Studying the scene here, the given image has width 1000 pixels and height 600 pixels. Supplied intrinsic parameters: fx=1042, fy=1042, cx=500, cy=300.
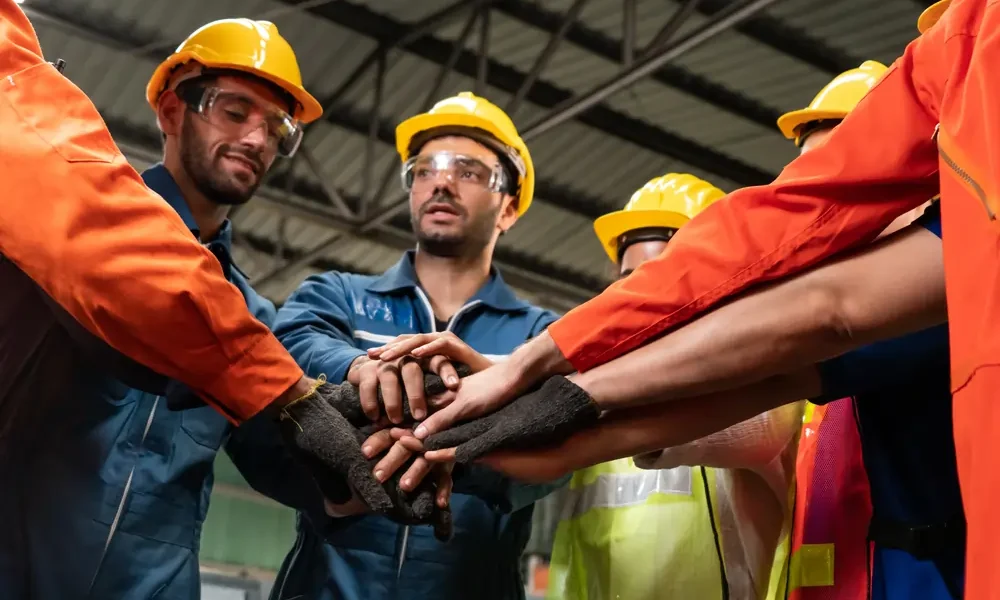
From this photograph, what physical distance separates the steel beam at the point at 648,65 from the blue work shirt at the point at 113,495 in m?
5.18

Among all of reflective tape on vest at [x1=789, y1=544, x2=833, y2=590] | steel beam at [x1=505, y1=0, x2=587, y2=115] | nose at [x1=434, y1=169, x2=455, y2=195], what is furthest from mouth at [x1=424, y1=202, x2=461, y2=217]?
steel beam at [x1=505, y1=0, x2=587, y2=115]

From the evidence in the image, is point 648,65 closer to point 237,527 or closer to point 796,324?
point 237,527

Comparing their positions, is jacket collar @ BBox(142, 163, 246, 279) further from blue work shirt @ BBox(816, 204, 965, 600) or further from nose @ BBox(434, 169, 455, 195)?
blue work shirt @ BBox(816, 204, 965, 600)

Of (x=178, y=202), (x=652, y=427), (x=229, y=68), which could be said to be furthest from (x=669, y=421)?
(x=229, y=68)

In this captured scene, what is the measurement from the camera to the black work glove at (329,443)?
7.28 feet

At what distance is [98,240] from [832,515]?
5.18 ft

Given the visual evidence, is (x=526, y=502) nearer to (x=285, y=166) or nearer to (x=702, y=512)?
(x=702, y=512)

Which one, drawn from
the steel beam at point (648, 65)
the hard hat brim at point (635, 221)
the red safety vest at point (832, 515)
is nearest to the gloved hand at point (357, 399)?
the red safety vest at point (832, 515)

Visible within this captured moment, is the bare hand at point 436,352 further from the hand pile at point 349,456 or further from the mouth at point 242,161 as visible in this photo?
the mouth at point 242,161

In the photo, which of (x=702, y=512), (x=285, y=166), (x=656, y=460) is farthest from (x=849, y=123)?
(x=285, y=166)

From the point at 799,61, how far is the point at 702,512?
223 inches

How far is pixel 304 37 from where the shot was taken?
8.18 m

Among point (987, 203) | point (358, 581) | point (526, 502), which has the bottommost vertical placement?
point (358, 581)

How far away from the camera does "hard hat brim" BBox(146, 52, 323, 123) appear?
338 centimetres
